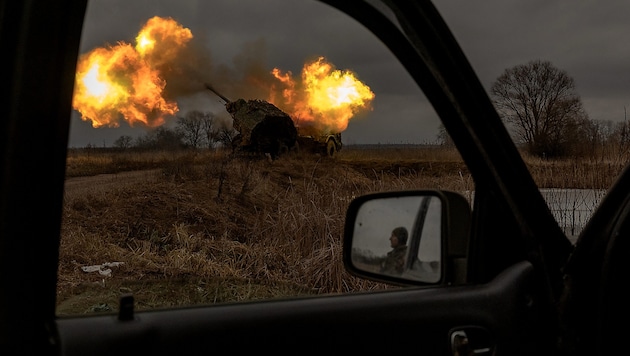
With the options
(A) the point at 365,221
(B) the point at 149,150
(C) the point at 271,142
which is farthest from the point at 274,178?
(A) the point at 365,221

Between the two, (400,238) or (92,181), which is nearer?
(400,238)

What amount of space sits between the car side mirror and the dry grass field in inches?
6.5

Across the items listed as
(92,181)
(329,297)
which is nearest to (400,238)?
(329,297)

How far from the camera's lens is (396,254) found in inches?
56.1

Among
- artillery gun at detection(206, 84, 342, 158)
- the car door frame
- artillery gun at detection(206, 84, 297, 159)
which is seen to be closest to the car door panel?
the car door frame

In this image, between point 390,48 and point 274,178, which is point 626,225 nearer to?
point 390,48

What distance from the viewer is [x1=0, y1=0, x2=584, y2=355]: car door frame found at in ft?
3.09

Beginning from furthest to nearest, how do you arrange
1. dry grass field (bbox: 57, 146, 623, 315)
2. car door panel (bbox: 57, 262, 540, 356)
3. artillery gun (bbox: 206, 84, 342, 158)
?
artillery gun (bbox: 206, 84, 342, 158) < dry grass field (bbox: 57, 146, 623, 315) < car door panel (bbox: 57, 262, 540, 356)

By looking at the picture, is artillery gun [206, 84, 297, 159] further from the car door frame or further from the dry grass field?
the car door frame

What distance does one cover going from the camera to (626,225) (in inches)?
54.9

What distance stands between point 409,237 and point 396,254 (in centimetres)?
4

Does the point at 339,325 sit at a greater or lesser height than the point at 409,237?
lesser

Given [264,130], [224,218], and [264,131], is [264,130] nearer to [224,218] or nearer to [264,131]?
[264,131]

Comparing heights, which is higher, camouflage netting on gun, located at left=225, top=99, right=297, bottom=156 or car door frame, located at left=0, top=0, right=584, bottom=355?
camouflage netting on gun, located at left=225, top=99, right=297, bottom=156
